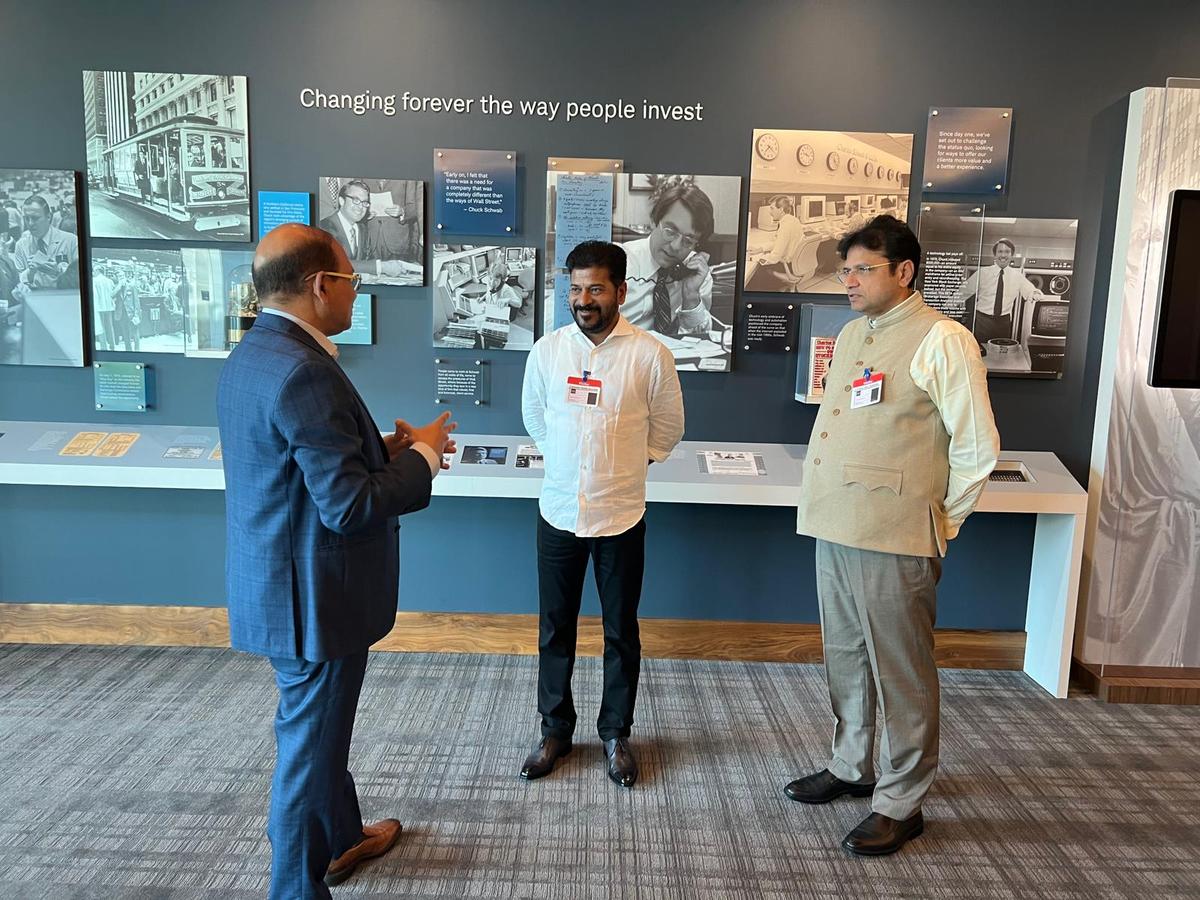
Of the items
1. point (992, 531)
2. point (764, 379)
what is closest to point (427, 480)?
point (764, 379)

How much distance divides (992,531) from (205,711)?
3309 mm

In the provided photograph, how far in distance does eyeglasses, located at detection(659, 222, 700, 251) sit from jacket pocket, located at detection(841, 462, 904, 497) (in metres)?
1.51

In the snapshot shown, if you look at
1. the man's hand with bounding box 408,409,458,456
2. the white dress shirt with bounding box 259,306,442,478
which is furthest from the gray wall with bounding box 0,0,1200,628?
the white dress shirt with bounding box 259,306,442,478

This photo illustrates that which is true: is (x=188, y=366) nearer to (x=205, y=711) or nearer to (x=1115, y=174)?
(x=205, y=711)

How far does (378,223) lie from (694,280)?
1.34 metres

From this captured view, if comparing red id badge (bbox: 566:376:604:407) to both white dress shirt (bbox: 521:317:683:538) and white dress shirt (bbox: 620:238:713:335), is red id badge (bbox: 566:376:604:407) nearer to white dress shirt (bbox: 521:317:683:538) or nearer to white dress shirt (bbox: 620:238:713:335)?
white dress shirt (bbox: 521:317:683:538)

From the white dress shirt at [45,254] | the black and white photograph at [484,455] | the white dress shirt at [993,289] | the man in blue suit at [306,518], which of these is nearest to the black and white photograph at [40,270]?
the white dress shirt at [45,254]

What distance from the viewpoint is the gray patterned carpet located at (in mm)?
2299

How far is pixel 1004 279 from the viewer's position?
3605 mm

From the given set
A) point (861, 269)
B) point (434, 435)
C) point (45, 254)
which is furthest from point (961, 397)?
point (45, 254)

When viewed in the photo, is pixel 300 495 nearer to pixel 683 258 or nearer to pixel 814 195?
pixel 683 258

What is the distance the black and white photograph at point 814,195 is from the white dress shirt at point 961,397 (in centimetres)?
137

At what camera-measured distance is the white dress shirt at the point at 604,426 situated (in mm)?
2646

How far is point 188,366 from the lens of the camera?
3.72 metres
